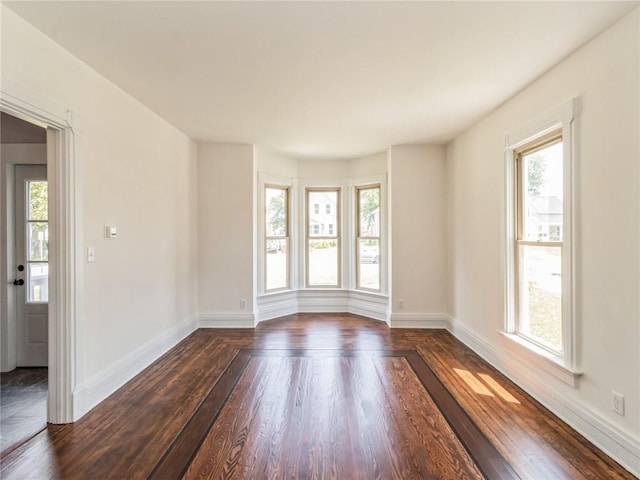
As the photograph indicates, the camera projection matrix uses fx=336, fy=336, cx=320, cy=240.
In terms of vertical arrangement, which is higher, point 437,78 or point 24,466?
point 437,78

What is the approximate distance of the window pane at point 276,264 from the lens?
5.64 meters

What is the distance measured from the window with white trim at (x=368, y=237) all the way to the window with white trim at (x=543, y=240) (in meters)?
2.55

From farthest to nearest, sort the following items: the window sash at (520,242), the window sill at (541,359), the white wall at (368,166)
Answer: the white wall at (368,166) < the window sash at (520,242) < the window sill at (541,359)

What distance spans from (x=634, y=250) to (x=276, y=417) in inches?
102

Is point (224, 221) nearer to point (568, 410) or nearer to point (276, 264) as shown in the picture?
point (276, 264)

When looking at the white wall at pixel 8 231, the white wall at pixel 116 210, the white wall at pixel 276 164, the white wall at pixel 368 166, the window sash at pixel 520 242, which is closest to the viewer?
the white wall at pixel 116 210

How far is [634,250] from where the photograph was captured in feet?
6.41

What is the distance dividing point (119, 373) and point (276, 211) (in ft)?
11.1

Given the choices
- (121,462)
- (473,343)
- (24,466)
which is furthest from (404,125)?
(24,466)

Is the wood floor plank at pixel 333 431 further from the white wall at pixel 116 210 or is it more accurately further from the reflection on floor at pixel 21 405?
the reflection on floor at pixel 21 405

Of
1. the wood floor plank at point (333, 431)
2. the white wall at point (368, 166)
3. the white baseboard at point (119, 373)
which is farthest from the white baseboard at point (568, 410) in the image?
the white baseboard at point (119, 373)

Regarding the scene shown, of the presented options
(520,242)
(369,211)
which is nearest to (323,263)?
(369,211)

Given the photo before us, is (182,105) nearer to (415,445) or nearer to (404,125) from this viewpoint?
(404,125)

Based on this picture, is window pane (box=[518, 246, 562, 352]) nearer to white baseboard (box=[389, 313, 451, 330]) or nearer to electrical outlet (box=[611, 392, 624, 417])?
electrical outlet (box=[611, 392, 624, 417])
